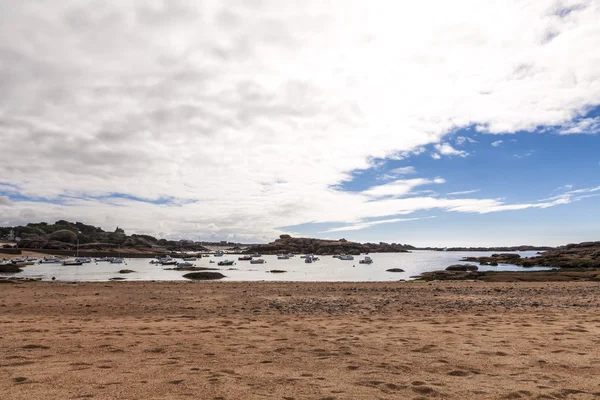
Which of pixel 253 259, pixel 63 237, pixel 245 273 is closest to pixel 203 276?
pixel 245 273

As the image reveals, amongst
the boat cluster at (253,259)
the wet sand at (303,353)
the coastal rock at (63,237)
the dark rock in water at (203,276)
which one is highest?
the coastal rock at (63,237)

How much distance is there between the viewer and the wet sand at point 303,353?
7188 mm

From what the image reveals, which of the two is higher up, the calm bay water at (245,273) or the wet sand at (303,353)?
the wet sand at (303,353)

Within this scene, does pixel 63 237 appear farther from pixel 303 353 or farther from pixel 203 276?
pixel 303 353

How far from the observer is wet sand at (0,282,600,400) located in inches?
283

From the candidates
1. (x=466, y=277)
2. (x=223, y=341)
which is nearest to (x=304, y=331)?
(x=223, y=341)

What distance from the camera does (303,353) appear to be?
10312 millimetres

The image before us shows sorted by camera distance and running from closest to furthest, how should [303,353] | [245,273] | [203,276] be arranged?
[303,353], [203,276], [245,273]

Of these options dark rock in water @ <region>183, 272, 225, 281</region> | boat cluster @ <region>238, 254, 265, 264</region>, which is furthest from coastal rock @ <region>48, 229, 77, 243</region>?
dark rock in water @ <region>183, 272, 225, 281</region>

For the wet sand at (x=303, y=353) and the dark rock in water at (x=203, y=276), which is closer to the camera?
the wet sand at (x=303, y=353)

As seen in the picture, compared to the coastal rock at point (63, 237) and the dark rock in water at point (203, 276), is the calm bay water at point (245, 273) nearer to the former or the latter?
the dark rock in water at point (203, 276)

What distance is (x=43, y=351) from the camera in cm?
1020

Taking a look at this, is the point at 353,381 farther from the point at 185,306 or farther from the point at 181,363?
the point at 185,306

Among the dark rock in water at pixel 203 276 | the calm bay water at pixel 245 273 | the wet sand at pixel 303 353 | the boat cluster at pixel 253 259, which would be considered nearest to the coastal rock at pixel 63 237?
the calm bay water at pixel 245 273
